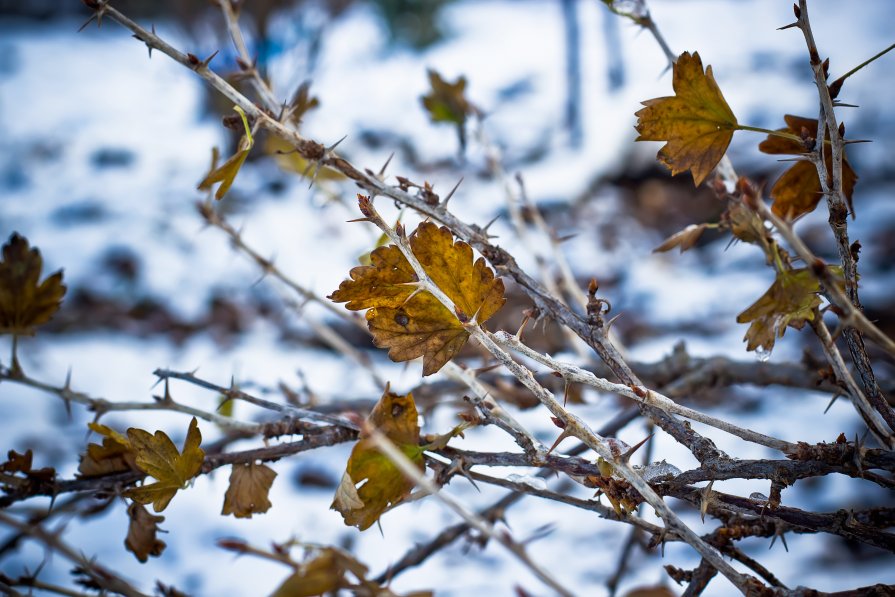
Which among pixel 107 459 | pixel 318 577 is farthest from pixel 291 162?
pixel 318 577

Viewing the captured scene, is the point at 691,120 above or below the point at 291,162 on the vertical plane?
below

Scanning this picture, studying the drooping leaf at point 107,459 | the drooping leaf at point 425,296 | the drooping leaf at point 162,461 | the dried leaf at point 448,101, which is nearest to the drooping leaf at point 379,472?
the drooping leaf at point 425,296

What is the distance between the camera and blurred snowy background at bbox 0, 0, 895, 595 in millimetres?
1650

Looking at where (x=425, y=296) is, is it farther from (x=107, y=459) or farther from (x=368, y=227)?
(x=368, y=227)

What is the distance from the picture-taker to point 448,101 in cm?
112

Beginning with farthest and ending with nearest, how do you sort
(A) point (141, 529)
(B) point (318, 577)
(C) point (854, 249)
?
(A) point (141, 529), (C) point (854, 249), (B) point (318, 577)

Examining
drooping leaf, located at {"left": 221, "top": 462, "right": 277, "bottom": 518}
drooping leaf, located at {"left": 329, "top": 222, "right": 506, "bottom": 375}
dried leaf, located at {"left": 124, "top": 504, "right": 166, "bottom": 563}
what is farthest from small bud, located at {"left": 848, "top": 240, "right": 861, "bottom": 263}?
dried leaf, located at {"left": 124, "top": 504, "right": 166, "bottom": 563}

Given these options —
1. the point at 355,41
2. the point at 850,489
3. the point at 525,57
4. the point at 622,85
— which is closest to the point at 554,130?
the point at 622,85

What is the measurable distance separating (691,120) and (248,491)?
593 millimetres

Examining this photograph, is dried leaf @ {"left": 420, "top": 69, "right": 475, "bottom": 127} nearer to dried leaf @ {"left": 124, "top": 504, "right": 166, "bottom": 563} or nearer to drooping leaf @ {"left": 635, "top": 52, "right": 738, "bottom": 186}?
drooping leaf @ {"left": 635, "top": 52, "right": 738, "bottom": 186}

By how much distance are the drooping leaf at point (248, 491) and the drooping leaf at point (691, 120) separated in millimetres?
529

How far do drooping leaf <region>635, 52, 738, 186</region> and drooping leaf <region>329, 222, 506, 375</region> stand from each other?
0.62 ft

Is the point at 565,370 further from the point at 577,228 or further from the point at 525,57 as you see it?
the point at 525,57

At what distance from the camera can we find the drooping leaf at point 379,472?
529 millimetres
